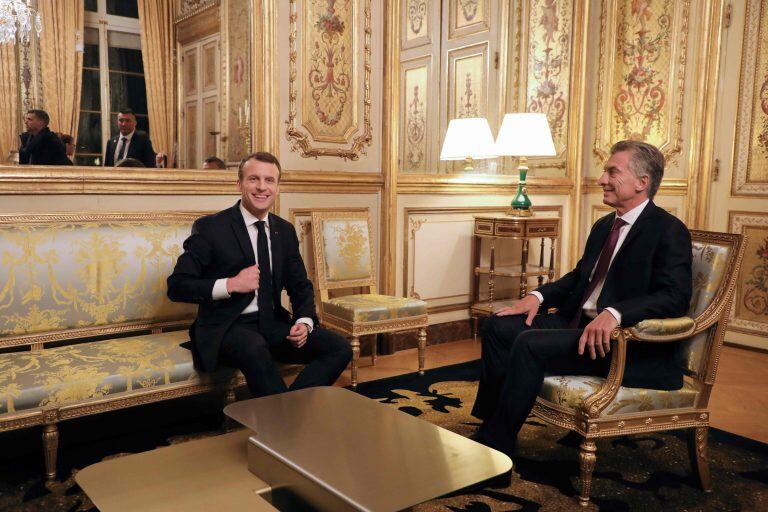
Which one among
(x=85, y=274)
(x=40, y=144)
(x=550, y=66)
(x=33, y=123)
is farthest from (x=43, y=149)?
(x=550, y=66)

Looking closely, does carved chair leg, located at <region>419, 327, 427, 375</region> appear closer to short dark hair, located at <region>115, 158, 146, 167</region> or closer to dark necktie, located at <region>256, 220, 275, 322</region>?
dark necktie, located at <region>256, 220, 275, 322</region>

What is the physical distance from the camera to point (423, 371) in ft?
11.7

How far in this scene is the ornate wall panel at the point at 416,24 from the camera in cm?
548

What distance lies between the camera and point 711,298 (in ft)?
7.39

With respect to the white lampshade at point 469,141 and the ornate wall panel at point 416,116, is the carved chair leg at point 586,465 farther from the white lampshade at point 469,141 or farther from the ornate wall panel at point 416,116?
the ornate wall panel at point 416,116

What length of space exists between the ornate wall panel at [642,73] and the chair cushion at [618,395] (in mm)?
2810

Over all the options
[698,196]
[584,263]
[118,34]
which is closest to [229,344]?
[584,263]

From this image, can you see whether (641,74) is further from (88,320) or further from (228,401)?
(88,320)

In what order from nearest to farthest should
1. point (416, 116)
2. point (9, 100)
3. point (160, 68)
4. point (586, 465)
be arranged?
point (586, 465), point (9, 100), point (160, 68), point (416, 116)

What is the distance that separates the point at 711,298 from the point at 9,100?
291 cm

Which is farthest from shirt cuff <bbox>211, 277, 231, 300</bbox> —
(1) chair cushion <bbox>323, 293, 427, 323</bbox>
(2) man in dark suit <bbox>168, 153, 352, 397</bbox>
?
(1) chair cushion <bbox>323, 293, 427, 323</bbox>

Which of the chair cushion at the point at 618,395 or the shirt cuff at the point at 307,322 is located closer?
the chair cushion at the point at 618,395

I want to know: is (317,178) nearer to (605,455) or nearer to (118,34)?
(118,34)

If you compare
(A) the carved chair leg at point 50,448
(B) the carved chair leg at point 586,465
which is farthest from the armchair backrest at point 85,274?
(B) the carved chair leg at point 586,465
